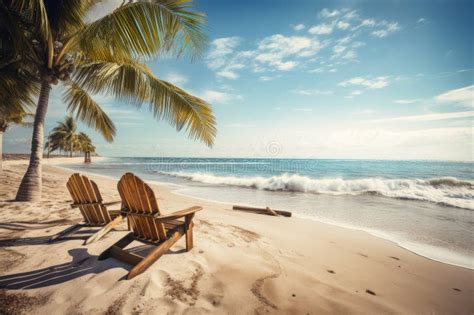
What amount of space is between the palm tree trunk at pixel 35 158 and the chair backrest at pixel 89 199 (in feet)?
10.5

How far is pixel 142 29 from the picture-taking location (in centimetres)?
412

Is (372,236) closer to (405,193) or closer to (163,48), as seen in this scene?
(163,48)

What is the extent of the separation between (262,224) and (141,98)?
4.62 meters

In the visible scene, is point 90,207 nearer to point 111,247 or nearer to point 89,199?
point 89,199

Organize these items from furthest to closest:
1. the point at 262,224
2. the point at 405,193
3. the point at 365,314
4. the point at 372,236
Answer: the point at 405,193 < the point at 262,224 < the point at 372,236 < the point at 365,314

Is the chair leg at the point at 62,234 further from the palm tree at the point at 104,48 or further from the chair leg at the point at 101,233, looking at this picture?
the palm tree at the point at 104,48

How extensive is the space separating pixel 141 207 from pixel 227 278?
4.65 feet

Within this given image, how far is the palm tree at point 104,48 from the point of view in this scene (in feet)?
13.5

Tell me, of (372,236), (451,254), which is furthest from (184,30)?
(451,254)

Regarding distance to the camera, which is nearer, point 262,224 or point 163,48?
point 163,48

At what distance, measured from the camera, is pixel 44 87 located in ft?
18.0

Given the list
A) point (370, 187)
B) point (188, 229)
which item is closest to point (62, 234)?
point (188, 229)

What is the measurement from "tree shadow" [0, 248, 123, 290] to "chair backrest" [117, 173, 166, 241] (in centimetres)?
51

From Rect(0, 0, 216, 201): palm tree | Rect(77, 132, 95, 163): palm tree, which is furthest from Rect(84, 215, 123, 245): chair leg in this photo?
Rect(77, 132, 95, 163): palm tree
